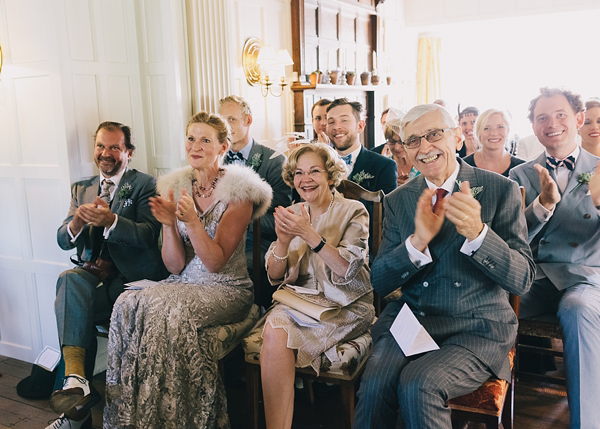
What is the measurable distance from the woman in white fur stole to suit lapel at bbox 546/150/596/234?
1350mm

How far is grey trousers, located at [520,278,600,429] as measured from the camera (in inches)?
78.0

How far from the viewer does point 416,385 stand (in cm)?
170

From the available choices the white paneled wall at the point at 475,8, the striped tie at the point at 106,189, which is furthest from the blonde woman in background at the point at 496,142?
the white paneled wall at the point at 475,8

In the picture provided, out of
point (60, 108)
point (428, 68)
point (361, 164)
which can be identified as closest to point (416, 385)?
point (361, 164)

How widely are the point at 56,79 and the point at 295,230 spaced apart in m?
1.81

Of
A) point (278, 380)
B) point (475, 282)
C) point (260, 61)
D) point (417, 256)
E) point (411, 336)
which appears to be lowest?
point (278, 380)

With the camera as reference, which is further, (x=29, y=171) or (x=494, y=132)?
(x=29, y=171)

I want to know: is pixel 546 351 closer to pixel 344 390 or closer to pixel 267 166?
pixel 344 390

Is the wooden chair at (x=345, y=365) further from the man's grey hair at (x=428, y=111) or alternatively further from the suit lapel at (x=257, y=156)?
the suit lapel at (x=257, y=156)

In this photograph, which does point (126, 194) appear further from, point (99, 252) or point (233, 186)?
point (233, 186)

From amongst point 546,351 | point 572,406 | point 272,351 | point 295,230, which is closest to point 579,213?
point 546,351

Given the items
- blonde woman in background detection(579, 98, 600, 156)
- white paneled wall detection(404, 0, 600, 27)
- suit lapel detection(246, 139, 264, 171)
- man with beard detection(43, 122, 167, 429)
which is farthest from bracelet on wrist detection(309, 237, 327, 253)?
white paneled wall detection(404, 0, 600, 27)

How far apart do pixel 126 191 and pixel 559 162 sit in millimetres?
2234

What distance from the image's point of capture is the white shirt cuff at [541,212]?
7.84 feet
